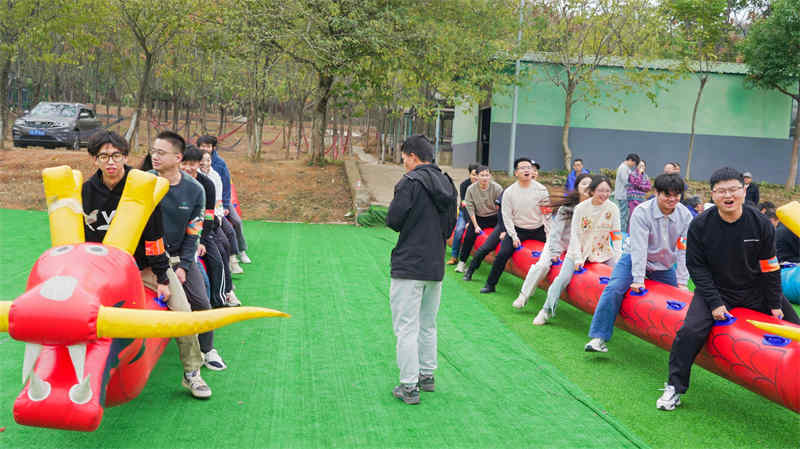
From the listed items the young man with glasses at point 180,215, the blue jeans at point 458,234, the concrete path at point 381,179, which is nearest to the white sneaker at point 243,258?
the blue jeans at point 458,234

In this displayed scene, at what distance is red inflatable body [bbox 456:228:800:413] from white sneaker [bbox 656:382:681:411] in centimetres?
33

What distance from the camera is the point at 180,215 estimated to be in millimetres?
4562

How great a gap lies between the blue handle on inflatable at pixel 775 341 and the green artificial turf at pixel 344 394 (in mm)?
854

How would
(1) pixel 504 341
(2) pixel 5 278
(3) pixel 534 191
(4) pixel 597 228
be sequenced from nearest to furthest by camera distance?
(1) pixel 504 341 → (4) pixel 597 228 → (2) pixel 5 278 → (3) pixel 534 191

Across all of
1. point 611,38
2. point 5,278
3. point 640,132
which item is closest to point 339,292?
point 5,278

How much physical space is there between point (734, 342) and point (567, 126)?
1550 centimetres

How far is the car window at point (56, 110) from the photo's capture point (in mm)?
20328

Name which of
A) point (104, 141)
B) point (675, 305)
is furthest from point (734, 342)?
point (104, 141)

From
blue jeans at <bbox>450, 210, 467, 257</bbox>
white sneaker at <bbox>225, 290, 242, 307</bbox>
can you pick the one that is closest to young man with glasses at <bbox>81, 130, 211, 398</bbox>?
white sneaker at <bbox>225, 290, 242, 307</bbox>

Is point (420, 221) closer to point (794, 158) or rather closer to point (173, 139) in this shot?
point (173, 139)

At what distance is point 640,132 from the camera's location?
2005 cm

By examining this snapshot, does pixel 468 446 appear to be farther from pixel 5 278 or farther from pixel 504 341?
pixel 5 278

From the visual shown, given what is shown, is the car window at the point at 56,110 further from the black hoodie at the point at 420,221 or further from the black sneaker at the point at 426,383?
the black sneaker at the point at 426,383

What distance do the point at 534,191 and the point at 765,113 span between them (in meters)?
15.9
